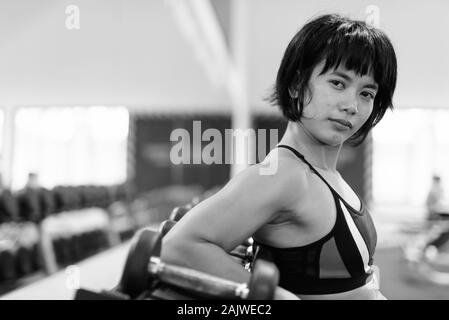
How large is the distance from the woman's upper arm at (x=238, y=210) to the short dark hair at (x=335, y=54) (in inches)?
6.6

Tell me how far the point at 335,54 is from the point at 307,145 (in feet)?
0.51

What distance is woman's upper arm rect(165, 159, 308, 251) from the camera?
0.59 meters

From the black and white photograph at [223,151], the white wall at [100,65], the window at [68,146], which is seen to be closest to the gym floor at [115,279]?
the black and white photograph at [223,151]

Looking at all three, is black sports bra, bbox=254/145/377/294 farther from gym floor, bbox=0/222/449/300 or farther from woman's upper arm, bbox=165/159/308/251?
gym floor, bbox=0/222/449/300

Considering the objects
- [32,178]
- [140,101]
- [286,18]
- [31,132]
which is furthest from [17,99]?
[286,18]

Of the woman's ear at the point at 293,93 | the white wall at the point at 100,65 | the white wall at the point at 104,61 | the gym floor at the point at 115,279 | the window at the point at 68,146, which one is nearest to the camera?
the woman's ear at the point at 293,93

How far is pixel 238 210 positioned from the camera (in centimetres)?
59

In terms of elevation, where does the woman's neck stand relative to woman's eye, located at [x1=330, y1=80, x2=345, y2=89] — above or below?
below

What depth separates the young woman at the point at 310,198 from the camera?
1.96ft

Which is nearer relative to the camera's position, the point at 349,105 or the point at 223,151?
the point at 349,105

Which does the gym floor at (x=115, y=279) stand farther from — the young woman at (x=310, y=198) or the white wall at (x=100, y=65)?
the white wall at (x=100, y=65)

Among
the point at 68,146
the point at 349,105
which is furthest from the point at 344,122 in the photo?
the point at 68,146

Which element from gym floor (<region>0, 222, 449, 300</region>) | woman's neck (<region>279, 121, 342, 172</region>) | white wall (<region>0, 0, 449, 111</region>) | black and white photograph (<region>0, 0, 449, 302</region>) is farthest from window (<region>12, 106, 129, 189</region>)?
woman's neck (<region>279, 121, 342, 172</region>)

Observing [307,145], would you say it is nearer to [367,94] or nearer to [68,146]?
[367,94]
